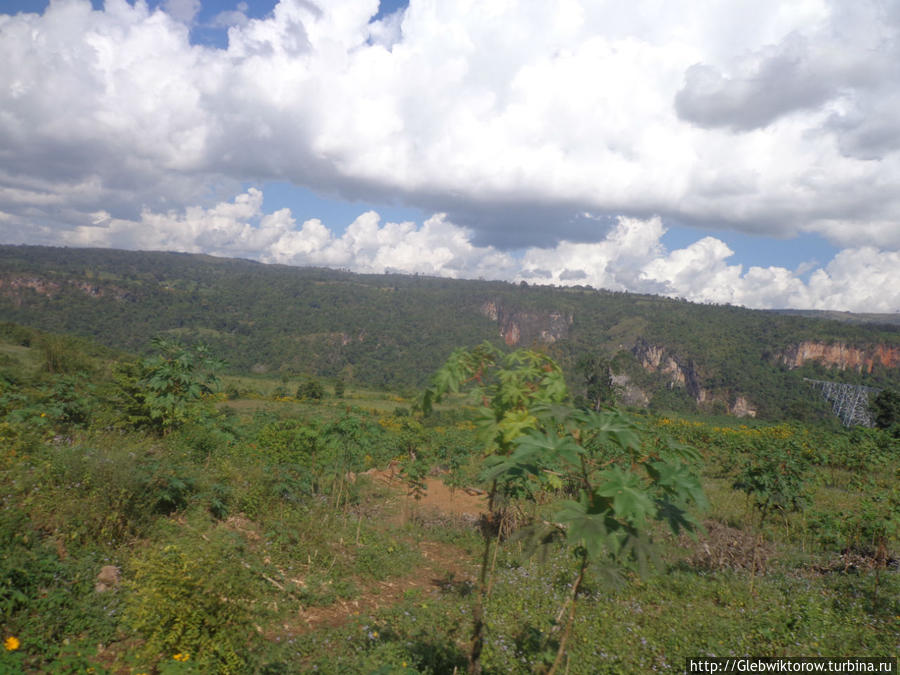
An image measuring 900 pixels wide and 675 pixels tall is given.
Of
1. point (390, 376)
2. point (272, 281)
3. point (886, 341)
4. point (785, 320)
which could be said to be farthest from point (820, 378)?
point (272, 281)

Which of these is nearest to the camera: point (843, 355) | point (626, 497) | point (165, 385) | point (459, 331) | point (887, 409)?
point (626, 497)

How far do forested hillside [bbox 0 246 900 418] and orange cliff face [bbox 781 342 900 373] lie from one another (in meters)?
0.27

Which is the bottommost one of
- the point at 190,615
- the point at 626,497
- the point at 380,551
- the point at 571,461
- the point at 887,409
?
the point at 887,409

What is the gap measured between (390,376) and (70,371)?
4087 inches

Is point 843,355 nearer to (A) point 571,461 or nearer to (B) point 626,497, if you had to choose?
(B) point 626,497

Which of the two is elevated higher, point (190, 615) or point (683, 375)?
point (190, 615)

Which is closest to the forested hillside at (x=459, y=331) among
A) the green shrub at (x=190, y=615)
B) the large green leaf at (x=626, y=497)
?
the green shrub at (x=190, y=615)

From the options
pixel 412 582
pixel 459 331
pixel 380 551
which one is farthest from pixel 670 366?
pixel 412 582

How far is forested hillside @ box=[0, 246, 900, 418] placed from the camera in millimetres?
105500

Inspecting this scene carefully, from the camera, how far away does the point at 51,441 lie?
651cm

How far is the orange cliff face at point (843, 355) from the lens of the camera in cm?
10562

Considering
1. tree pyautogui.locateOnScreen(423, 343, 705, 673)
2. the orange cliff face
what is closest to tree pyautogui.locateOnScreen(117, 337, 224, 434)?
tree pyautogui.locateOnScreen(423, 343, 705, 673)

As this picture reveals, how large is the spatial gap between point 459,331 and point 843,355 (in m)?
110

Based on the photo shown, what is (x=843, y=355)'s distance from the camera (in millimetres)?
108062
